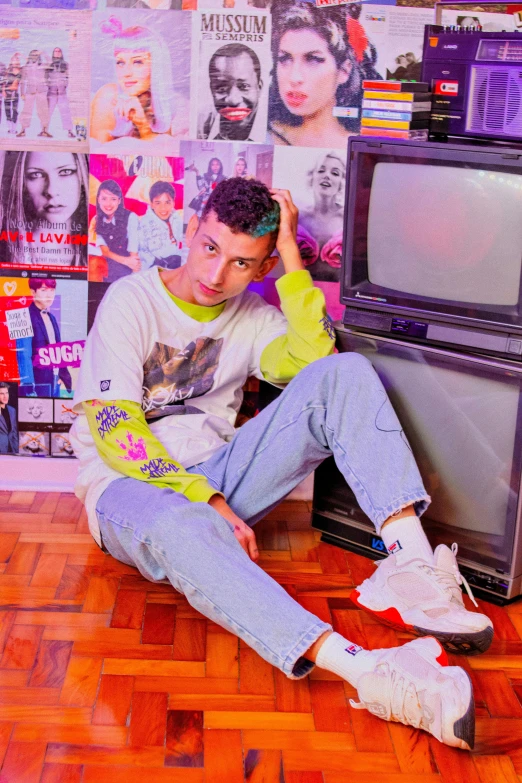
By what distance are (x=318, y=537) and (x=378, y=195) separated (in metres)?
0.89

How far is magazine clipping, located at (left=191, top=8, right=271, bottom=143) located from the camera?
7.74ft

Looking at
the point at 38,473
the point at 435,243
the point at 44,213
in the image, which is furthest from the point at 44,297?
the point at 435,243

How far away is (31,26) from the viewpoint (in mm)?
2354

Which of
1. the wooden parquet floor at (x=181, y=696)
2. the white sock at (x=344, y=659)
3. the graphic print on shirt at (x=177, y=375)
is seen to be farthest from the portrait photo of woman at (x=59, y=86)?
the white sock at (x=344, y=659)

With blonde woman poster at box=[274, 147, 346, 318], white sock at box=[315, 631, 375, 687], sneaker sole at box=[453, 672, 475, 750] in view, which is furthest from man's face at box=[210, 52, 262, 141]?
sneaker sole at box=[453, 672, 475, 750]

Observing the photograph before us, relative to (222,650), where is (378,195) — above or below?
above

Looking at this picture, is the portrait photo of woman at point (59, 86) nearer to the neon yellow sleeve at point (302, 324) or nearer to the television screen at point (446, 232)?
the neon yellow sleeve at point (302, 324)

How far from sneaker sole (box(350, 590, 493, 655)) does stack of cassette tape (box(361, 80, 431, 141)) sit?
1008 millimetres

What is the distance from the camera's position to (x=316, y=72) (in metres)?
2.39

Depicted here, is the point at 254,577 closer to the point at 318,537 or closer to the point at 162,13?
the point at 318,537

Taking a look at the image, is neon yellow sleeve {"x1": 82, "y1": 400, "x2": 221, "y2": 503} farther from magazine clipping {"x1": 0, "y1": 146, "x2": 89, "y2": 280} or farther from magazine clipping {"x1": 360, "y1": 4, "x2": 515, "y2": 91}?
magazine clipping {"x1": 360, "y1": 4, "x2": 515, "y2": 91}

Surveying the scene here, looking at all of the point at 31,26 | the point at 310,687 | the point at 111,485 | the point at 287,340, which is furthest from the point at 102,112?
the point at 310,687

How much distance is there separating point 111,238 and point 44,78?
44 cm

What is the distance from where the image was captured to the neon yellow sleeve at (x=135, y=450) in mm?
1917
